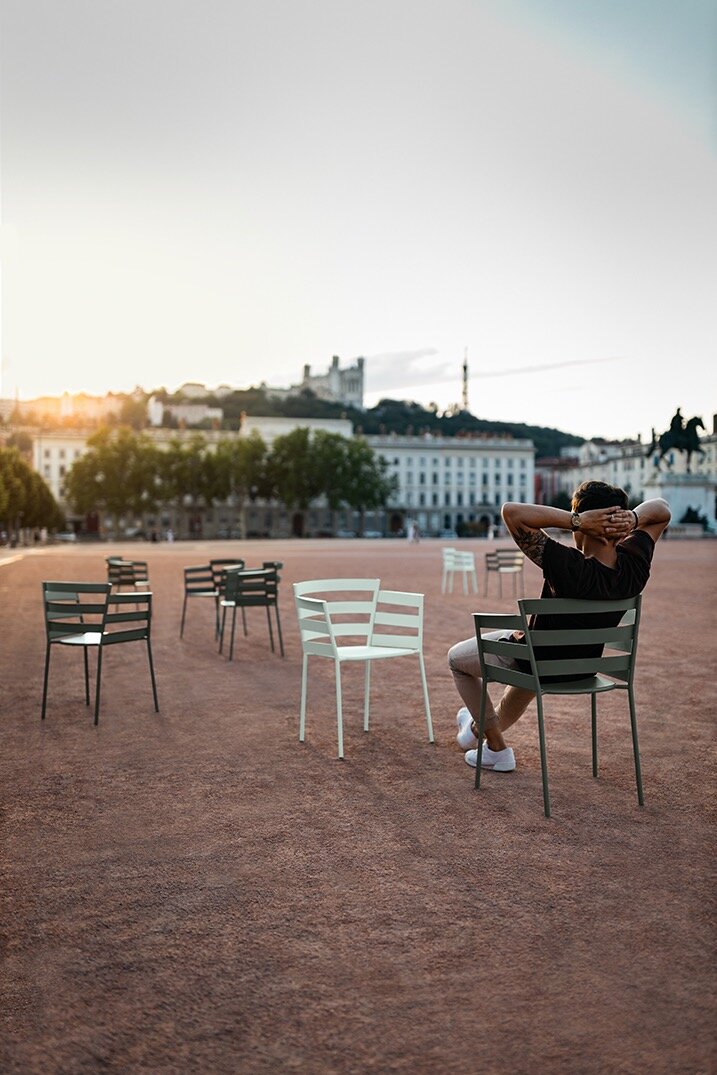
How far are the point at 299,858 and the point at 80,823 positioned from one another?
1.22 meters

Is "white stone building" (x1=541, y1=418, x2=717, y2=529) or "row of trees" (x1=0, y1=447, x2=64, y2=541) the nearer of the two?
"white stone building" (x1=541, y1=418, x2=717, y2=529)

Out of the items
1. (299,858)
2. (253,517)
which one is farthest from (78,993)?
(253,517)

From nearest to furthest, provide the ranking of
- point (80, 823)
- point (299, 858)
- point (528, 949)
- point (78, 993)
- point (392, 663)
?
point (78, 993)
point (528, 949)
point (299, 858)
point (80, 823)
point (392, 663)

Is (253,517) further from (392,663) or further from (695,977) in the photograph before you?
(695,977)

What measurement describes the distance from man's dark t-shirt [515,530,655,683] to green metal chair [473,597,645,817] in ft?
0.05

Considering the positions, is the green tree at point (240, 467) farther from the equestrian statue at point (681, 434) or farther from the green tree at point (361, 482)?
the equestrian statue at point (681, 434)

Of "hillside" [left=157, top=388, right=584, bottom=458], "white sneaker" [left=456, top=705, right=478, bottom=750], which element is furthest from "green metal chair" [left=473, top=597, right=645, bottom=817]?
Answer: "hillside" [left=157, top=388, right=584, bottom=458]

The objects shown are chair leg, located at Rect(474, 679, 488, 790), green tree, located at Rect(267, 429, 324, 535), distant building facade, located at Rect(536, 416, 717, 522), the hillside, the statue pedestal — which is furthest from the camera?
the hillside

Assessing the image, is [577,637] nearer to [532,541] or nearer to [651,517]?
[532,541]

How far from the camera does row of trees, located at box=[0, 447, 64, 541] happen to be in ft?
219

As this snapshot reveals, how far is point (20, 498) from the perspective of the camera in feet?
225

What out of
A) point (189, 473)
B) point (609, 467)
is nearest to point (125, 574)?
point (189, 473)

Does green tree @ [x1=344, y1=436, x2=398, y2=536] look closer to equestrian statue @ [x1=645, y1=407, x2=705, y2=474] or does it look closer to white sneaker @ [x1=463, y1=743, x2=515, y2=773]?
equestrian statue @ [x1=645, y1=407, x2=705, y2=474]

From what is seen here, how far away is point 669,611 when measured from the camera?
56.7 feet
